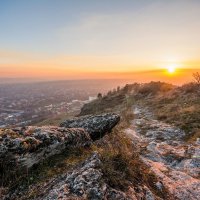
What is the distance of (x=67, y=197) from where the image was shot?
600 centimetres

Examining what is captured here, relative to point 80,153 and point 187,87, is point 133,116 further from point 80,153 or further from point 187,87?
point 80,153

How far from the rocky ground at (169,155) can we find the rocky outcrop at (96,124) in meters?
1.88

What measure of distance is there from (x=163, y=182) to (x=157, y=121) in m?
11.1

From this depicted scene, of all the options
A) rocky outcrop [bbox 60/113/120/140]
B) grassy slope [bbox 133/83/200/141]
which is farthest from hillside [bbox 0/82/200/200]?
grassy slope [bbox 133/83/200/141]

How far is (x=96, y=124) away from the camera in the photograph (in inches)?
466

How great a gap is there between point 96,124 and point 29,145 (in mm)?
4272

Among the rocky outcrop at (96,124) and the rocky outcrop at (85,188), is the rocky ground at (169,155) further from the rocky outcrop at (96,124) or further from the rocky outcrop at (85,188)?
the rocky outcrop at (85,188)

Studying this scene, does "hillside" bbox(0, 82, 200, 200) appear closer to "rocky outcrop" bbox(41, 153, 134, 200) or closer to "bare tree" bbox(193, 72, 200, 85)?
"rocky outcrop" bbox(41, 153, 134, 200)

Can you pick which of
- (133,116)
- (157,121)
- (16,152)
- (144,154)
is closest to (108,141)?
(144,154)

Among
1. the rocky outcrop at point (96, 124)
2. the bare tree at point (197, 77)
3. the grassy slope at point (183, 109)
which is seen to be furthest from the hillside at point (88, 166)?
the bare tree at point (197, 77)

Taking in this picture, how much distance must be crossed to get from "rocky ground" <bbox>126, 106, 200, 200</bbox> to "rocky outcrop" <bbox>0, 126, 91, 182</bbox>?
118 inches

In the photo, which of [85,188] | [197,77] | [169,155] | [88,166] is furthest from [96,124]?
[197,77]

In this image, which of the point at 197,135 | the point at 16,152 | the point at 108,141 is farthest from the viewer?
the point at 197,135

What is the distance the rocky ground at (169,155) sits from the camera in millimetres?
8344
